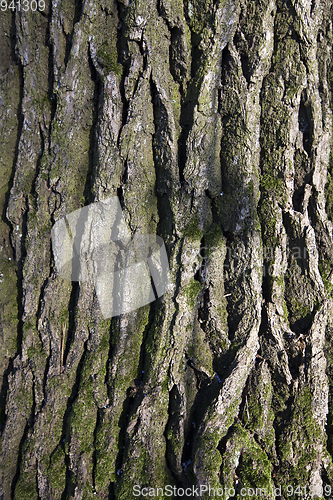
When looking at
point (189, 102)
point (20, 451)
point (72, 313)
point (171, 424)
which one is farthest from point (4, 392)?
point (189, 102)

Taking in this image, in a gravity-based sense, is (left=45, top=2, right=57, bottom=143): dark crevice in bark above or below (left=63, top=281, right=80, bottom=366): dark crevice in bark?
above

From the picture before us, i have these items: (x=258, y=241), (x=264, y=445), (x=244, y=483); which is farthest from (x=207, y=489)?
(x=258, y=241)

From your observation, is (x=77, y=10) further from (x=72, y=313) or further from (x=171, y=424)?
(x=171, y=424)

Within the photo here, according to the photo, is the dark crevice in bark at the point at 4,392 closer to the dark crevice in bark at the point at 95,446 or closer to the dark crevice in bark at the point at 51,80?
the dark crevice in bark at the point at 95,446

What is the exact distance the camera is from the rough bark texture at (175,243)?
59.6 inches

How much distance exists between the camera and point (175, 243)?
1528 millimetres

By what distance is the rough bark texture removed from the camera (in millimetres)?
1515

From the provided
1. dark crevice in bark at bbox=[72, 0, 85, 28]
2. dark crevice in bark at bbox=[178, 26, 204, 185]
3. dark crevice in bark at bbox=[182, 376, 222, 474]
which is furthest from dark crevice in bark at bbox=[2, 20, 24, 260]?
dark crevice in bark at bbox=[182, 376, 222, 474]

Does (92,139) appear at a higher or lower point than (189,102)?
lower

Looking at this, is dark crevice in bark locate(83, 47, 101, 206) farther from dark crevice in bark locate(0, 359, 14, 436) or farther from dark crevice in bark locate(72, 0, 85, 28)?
dark crevice in bark locate(0, 359, 14, 436)

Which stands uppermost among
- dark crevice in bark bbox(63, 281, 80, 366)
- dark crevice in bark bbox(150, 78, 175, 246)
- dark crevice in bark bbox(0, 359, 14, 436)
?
dark crevice in bark bbox(150, 78, 175, 246)

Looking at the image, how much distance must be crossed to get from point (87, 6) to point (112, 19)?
5.1 inches

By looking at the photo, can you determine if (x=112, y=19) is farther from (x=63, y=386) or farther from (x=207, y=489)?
(x=207, y=489)

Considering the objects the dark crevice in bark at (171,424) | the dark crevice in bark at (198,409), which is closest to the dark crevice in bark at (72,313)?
the dark crevice in bark at (171,424)
